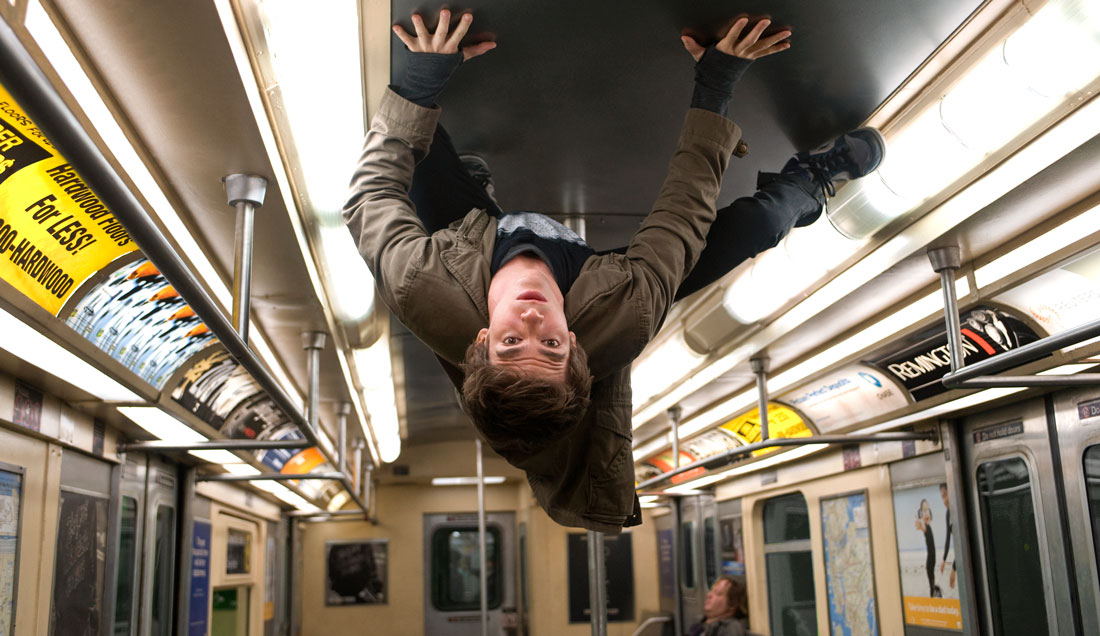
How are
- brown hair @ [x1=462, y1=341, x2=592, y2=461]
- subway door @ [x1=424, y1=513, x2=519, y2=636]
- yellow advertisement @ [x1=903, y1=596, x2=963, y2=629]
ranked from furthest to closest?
subway door @ [x1=424, y1=513, x2=519, y2=636] → yellow advertisement @ [x1=903, y1=596, x2=963, y2=629] → brown hair @ [x1=462, y1=341, x2=592, y2=461]

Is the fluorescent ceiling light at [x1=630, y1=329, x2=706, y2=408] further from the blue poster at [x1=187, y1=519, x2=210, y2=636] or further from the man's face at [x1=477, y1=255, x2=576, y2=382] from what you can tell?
the blue poster at [x1=187, y1=519, x2=210, y2=636]

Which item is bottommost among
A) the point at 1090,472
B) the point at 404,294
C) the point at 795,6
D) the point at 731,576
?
the point at 731,576

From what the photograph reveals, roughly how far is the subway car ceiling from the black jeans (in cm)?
22

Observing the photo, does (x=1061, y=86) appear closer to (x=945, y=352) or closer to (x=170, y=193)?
(x=170, y=193)

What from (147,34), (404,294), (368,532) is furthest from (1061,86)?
(368,532)

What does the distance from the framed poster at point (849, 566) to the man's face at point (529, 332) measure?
5.36 meters

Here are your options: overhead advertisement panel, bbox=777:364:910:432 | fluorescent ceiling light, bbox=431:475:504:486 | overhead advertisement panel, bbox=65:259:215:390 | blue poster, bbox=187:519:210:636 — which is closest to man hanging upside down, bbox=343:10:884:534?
overhead advertisement panel, bbox=65:259:215:390

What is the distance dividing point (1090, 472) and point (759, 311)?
1710 mm

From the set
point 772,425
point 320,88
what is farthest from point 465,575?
point 320,88

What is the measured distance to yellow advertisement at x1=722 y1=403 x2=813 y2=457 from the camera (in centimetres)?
726

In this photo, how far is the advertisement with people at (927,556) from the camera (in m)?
5.48

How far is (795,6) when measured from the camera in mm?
2197

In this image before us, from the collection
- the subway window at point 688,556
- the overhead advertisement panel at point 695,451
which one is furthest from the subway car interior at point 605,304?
the subway window at point 688,556

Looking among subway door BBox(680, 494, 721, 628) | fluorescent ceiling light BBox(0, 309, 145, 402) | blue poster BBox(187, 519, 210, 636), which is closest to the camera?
fluorescent ceiling light BBox(0, 309, 145, 402)
